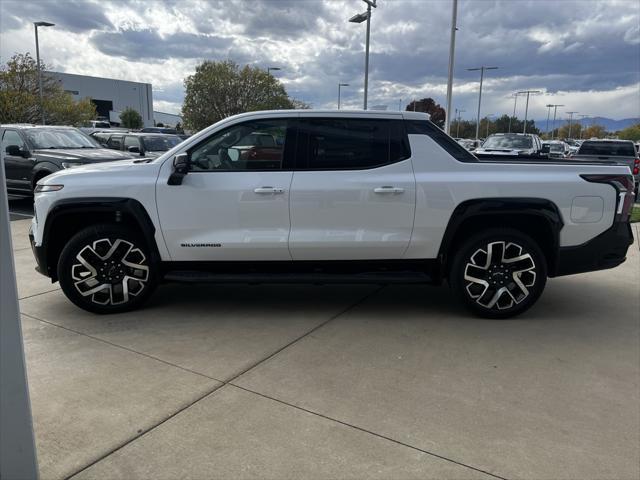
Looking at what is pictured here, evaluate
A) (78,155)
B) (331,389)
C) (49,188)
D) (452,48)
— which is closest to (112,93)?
(452,48)

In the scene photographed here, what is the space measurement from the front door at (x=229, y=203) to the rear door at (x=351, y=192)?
0.15m

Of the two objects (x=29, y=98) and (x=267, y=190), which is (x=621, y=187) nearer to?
(x=267, y=190)

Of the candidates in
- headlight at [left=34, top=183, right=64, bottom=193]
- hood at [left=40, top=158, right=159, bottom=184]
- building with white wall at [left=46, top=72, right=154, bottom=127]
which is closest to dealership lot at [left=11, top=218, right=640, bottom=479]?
headlight at [left=34, top=183, right=64, bottom=193]

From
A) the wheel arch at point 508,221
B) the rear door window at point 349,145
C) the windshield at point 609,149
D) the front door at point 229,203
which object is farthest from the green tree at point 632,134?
the front door at point 229,203

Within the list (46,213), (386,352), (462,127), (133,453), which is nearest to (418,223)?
(386,352)

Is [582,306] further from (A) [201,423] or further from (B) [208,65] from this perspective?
(B) [208,65]

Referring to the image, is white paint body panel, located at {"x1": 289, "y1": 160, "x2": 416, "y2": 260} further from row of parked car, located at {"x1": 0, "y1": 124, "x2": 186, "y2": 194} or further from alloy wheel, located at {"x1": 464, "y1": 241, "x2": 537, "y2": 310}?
row of parked car, located at {"x1": 0, "y1": 124, "x2": 186, "y2": 194}

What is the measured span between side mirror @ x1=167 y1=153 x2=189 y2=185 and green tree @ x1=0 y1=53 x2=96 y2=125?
1008 inches

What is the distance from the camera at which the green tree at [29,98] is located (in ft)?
85.2

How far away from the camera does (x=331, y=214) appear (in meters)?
4.55

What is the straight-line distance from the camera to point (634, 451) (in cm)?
282

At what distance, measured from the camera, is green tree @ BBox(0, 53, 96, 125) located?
26.0m

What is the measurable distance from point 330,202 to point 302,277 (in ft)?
2.34

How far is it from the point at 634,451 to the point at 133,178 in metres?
4.18
